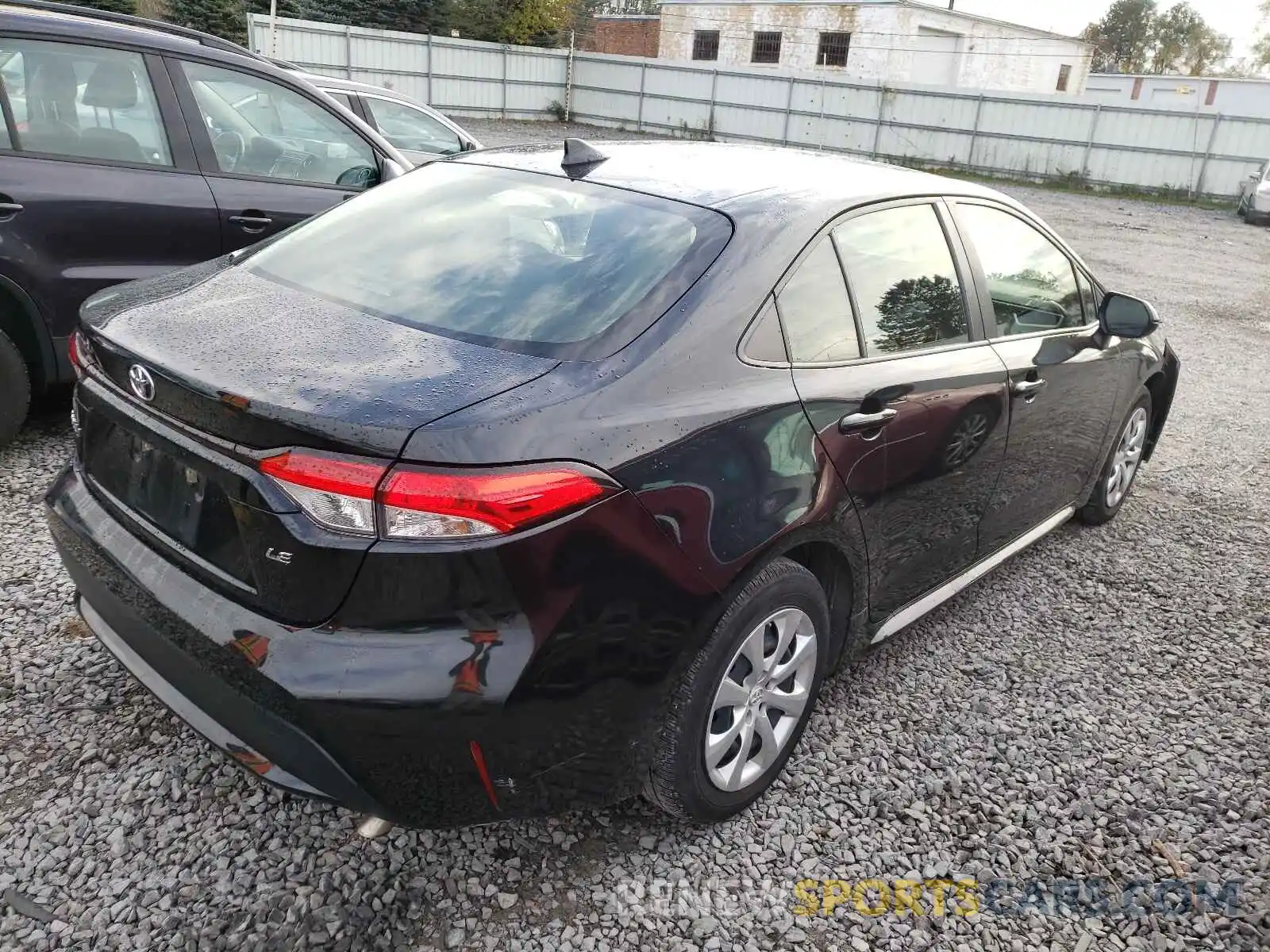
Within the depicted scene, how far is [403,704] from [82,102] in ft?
11.8

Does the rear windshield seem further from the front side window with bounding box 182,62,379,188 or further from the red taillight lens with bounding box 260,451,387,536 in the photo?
the front side window with bounding box 182,62,379,188

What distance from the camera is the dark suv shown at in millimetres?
3945

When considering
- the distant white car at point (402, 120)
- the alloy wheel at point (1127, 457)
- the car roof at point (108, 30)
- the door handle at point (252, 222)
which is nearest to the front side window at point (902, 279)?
the alloy wheel at point (1127, 457)

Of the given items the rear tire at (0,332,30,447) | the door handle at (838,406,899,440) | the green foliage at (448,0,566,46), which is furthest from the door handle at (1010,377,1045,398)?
the green foliage at (448,0,566,46)

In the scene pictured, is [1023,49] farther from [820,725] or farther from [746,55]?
[820,725]

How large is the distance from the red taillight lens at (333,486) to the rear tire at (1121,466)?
3.61m

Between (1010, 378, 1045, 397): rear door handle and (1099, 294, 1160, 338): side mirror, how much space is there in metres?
0.62

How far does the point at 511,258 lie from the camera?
250cm

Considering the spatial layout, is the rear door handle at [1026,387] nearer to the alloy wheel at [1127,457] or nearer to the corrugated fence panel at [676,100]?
the alloy wheel at [1127,457]

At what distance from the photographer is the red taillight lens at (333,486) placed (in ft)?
5.91

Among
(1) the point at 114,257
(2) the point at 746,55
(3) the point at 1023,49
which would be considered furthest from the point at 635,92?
(1) the point at 114,257

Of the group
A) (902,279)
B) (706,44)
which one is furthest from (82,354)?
(706,44)

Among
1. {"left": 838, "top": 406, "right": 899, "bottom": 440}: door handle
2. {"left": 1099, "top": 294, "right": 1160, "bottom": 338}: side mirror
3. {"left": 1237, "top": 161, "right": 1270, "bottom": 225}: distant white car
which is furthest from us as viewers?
{"left": 1237, "top": 161, "right": 1270, "bottom": 225}: distant white car

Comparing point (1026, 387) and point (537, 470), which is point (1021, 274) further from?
point (537, 470)
